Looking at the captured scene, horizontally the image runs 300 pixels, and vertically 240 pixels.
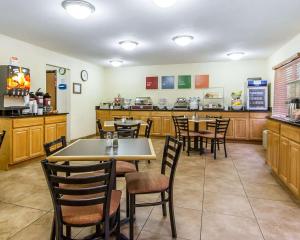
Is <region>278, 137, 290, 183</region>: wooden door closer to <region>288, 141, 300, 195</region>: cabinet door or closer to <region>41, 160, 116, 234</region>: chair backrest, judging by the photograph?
<region>288, 141, 300, 195</region>: cabinet door

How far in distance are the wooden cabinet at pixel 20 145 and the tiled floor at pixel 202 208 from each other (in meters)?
0.24

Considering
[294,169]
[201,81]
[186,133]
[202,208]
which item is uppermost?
[201,81]

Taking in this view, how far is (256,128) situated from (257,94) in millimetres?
1028

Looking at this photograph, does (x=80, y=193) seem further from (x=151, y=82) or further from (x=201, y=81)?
(x=151, y=82)

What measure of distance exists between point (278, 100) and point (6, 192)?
5.24 meters

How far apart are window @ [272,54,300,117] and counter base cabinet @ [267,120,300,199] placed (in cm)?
78

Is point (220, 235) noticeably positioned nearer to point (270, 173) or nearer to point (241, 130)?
point (270, 173)

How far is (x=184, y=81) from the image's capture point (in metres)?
7.68

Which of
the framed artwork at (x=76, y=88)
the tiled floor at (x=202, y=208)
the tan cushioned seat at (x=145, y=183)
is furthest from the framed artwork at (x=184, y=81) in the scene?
the tan cushioned seat at (x=145, y=183)

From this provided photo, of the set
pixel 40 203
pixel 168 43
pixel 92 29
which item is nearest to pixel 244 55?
pixel 168 43

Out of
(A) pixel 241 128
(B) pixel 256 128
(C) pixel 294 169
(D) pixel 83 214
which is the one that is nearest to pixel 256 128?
(B) pixel 256 128

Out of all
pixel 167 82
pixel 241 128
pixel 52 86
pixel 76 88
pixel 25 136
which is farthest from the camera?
pixel 167 82

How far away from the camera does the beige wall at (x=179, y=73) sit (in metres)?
7.13

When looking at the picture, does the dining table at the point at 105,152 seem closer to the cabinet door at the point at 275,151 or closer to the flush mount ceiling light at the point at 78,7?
the flush mount ceiling light at the point at 78,7
